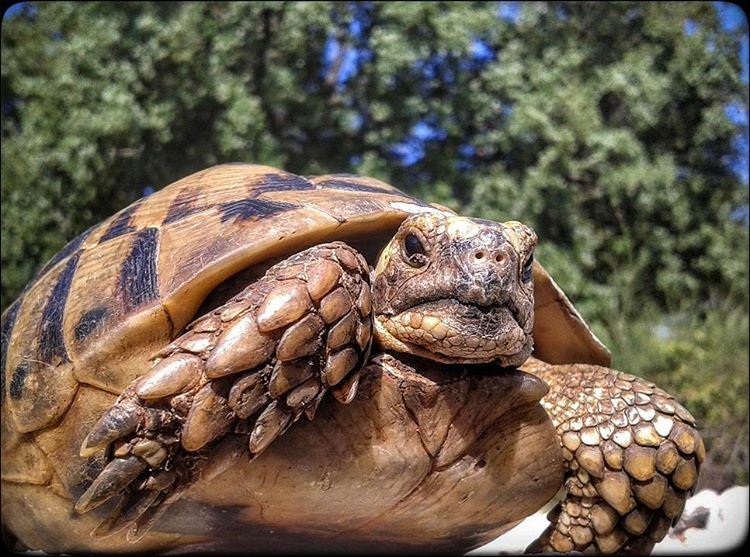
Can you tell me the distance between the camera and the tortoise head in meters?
1.70

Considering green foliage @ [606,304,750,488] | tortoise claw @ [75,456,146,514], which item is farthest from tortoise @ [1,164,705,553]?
green foliage @ [606,304,750,488]

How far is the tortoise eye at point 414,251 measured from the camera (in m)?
1.82

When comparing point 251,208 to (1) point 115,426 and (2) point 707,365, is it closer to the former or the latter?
(1) point 115,426

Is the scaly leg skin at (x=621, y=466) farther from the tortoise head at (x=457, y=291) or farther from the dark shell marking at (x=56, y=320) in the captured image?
the dark shell marking at (x=56, y=320)

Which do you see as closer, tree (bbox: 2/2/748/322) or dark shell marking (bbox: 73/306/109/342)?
dark shell marking (bbox: 73/306/109/342)

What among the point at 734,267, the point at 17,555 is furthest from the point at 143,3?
the point at 734,267

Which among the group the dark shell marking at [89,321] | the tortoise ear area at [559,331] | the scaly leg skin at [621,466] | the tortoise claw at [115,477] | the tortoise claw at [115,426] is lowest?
the scaly leg skin at [621,466]

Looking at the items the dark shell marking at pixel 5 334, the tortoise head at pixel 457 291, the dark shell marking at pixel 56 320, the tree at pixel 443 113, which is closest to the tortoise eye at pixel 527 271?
the tortoise head at pixel 457 291

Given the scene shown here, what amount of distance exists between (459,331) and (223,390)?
56 centimetres

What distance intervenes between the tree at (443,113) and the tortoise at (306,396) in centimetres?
393

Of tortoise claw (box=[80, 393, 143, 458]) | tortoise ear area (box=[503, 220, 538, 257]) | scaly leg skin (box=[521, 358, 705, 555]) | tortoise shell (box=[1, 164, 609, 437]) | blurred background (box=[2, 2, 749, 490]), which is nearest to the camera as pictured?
tortoise claw (box=[80, 393, 143, 458])

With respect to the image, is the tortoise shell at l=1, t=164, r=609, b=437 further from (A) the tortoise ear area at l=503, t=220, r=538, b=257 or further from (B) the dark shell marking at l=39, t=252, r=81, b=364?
(A) the tortoise ear area at l=503, t=220, r=538, b=257

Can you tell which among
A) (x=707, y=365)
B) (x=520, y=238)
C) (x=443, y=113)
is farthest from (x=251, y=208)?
(x=707, y=365)

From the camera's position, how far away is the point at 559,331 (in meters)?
2.45
